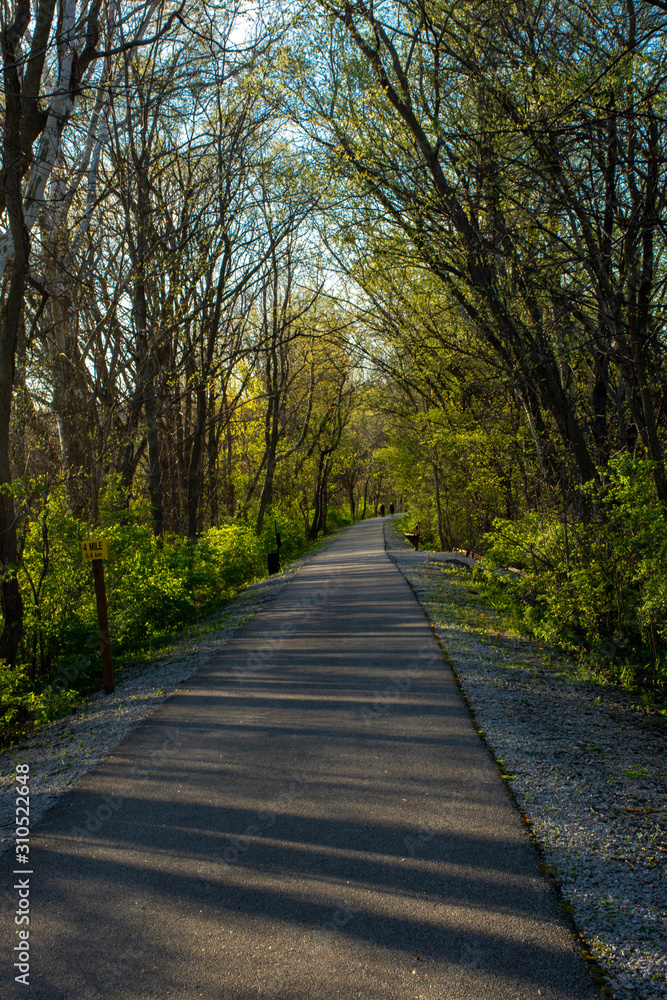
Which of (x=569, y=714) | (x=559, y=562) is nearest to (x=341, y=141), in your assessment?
(x=559, y=562)

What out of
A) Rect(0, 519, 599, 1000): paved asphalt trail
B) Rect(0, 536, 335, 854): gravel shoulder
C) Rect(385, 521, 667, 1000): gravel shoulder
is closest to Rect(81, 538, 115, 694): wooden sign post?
Rect(0, 536, 335, 854): gravel shoulder

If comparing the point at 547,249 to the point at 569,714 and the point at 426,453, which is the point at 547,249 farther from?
the point at 426,453

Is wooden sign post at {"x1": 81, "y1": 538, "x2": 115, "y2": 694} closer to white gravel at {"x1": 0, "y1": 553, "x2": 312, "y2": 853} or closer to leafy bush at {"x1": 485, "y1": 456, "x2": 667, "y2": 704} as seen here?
white gravel at {"x1": 0, "y1": 553, "x2": 312, "y2": 853}

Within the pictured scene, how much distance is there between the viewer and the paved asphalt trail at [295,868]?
8.71 feet

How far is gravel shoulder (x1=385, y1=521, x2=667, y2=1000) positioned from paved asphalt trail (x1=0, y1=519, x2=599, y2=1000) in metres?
0.17

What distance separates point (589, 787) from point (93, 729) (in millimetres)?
4313

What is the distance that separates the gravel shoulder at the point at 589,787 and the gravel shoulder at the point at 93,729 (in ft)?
10.4

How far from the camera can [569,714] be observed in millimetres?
5852

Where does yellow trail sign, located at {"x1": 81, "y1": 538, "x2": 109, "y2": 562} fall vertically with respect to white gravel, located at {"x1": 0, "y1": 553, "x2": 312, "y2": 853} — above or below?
above

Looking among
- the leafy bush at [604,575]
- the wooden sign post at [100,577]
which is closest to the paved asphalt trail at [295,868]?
the wooden sign post at [100,577]

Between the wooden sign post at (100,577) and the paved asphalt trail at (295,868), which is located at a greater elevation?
the wooden sign post at (100,577)

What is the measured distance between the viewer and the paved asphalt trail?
2.66 metres

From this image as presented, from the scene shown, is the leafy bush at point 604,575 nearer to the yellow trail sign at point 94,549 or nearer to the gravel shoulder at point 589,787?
the gravel shoulder at point 589,787

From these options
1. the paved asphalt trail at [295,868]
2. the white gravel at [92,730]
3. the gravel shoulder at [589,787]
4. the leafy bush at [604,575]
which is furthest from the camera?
the leafy bush at [604,575]
